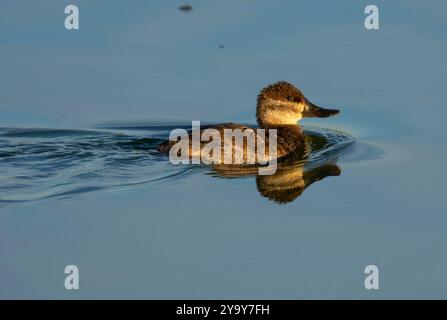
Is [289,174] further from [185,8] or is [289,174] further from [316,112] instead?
[185,8]

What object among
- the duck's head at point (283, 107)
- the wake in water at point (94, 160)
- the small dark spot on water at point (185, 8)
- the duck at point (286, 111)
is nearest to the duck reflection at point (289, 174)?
the wake in water at point (94, 160)

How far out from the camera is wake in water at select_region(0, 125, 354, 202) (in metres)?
11.3

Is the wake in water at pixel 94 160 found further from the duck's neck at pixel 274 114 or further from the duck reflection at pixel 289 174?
the duck's neck at pixel 274 114

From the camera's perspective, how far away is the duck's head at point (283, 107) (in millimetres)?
12961

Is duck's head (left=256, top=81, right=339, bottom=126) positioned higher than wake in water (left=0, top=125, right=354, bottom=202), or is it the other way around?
duck's head (left=256, top=81, right=339, bottom=126)

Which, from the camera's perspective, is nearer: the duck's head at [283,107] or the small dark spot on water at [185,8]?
the duck's head at [283,107]

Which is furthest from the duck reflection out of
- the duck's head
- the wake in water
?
the duck's head

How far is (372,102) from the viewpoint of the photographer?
13375 mm

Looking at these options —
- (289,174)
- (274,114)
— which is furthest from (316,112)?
(289,174)

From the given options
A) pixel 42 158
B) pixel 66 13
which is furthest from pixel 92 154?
pixel 66 13

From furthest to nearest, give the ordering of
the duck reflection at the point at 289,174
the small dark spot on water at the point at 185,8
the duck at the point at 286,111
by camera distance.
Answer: the small dark spot on water at the point at 185,8, the duck at the point at 286,111, the duck reflection at the point at 289,174

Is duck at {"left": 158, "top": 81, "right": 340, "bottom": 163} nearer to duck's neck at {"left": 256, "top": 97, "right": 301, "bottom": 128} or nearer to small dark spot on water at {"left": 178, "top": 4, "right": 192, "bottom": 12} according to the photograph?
duck's neck at {"left": 256, "top": 97, "right": 301, "bottom": 128}

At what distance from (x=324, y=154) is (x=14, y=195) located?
11.7 ft

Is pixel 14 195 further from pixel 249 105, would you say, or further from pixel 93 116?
pixel 249 105
